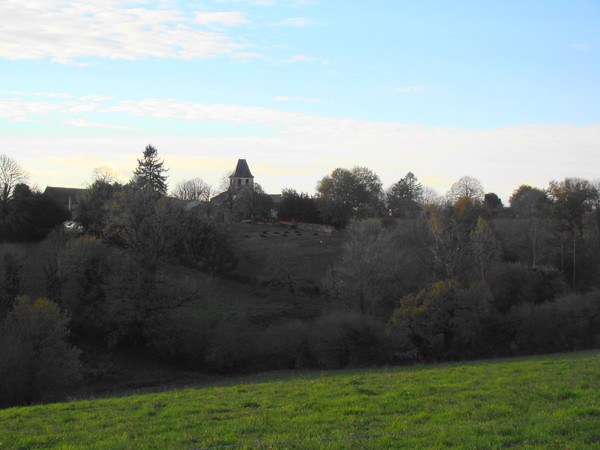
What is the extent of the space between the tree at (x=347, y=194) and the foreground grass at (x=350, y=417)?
75037mm

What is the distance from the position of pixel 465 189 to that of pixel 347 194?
19385mm

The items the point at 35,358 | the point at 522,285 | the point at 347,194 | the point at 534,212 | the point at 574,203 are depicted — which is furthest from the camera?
the point at 347,194

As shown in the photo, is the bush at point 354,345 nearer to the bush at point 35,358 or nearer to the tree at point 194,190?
the bush at point 35,358

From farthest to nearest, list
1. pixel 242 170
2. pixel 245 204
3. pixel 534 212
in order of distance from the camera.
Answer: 1. pixel 242 170
2. pixel 245 204
3. pixel 534 212

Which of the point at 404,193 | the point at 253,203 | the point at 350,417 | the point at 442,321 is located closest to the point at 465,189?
the point at 404,193

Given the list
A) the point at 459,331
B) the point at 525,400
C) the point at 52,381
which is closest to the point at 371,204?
the point at 459,331

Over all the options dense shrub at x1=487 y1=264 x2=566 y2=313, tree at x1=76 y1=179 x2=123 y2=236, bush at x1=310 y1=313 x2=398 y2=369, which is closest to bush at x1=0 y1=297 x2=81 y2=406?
bush at x1=310 y1=313 x2=398 y2=369

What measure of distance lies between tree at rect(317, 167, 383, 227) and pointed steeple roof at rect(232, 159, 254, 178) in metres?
34.4

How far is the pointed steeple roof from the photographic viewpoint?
126438 millimetres

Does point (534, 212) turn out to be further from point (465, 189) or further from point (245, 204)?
point (245, 204)

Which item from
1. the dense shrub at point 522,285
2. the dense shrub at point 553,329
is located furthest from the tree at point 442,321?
the dense shrub at point 522,285

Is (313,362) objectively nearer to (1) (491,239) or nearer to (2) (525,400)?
(2) (525,400)

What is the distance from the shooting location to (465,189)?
291ft

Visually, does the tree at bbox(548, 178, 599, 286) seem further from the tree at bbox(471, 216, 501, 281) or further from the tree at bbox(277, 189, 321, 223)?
the tree at bbox(277, 189, 321, 223)
